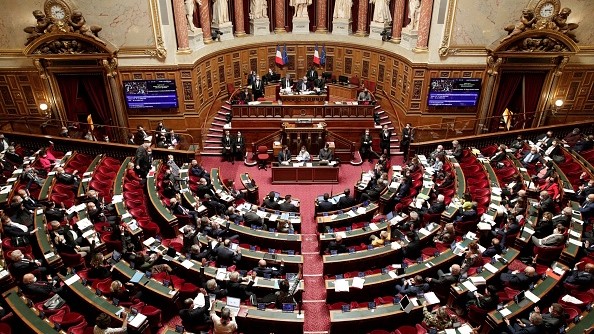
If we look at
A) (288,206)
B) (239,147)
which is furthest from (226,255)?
(239,147)

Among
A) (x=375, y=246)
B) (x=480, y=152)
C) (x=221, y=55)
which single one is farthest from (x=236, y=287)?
(x=221, y=55)

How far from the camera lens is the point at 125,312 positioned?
7.94m

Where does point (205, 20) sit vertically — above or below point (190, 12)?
below

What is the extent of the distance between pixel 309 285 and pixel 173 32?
34.8 feet

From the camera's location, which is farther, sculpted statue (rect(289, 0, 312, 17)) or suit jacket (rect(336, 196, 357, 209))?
sculpted statue (rect(289, 0, 312, 17))

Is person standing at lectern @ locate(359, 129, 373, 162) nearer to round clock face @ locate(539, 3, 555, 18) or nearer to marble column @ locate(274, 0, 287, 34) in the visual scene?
round clock face @ locate(539, 3, 555, 18)

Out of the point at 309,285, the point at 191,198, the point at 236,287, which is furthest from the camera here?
the point at 191,198

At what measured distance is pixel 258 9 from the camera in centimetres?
1944

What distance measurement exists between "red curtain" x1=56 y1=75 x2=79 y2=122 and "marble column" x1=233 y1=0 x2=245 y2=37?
6972 millimetres

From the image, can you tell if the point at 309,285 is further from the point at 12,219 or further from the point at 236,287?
the point at 12,219

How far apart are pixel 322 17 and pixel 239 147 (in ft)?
26.1

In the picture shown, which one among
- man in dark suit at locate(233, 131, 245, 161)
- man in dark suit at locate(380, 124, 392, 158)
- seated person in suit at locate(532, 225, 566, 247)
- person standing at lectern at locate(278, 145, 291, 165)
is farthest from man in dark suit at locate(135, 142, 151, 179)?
seated person in suit at locate(532, 225, 566, 247)

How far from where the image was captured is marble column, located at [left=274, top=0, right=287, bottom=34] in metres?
19.8

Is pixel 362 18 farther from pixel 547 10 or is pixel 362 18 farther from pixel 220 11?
pixel 547 10
